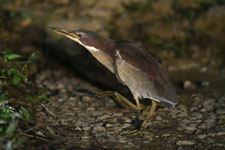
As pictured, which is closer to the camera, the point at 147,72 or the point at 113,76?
the point at 147,72

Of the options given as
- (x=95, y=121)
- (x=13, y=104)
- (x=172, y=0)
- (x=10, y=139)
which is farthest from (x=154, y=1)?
(x=10, y=139)

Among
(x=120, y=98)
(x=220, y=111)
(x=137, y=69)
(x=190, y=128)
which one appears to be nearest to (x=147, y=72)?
(x=137, y=69)

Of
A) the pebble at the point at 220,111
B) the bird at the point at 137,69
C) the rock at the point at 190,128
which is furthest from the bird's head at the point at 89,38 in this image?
the pebble at the point at 220,111

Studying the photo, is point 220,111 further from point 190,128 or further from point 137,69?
point 137,69

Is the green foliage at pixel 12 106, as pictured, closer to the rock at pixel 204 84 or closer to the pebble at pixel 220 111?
the pebble at pixel 220 111

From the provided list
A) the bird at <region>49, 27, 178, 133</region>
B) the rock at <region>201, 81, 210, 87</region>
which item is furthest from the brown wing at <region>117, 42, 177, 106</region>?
the rock at <region>201, 81, 210, 87</region>

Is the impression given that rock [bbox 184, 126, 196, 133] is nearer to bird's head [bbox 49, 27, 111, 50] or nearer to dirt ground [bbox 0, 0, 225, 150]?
dirt ground [bbox 0, 0, 225, 150]

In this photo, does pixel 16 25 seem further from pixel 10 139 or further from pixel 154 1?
pixel 10 139
